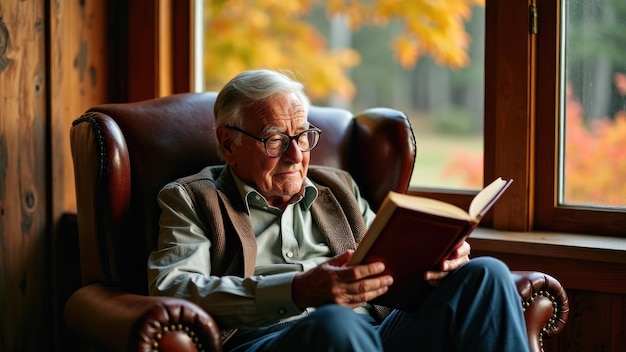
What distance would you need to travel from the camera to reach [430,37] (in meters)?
3.16

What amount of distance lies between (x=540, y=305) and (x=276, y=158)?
718 millimetres

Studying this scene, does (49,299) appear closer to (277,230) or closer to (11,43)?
(11,43)

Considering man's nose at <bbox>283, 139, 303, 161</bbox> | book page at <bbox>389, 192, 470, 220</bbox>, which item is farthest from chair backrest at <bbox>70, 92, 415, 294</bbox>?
book page at <bbox>389, 192, 470, 220</bbox>

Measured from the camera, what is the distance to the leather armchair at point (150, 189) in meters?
1.54

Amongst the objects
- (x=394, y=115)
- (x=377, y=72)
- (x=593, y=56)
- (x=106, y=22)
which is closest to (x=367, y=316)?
(x=394, y=115)

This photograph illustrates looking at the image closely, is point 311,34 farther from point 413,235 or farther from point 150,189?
point 413,235

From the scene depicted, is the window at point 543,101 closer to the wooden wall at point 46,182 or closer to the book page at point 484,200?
the wooden wall at point 46,182

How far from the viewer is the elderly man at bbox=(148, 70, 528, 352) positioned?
1589 mm

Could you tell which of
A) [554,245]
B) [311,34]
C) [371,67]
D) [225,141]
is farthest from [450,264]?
[371,67]

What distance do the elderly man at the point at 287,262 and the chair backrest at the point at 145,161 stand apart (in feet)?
0.35

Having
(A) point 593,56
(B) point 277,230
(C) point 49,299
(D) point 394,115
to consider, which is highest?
(A) point 593,56

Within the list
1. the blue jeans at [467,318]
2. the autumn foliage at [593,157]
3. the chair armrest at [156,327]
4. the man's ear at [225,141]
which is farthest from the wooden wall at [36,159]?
the autumn foliage at [593,157]

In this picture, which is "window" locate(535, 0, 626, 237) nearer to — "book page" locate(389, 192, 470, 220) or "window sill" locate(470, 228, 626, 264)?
"window sill" locate(470, 228, 626, 264)

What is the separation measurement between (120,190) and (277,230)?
41cm
